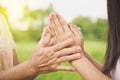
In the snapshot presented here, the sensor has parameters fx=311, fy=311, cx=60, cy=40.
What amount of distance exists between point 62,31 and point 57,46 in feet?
0.25

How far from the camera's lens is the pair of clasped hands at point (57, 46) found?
1430 millimetres

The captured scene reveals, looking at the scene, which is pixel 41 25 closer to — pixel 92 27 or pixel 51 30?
pixel 51 30

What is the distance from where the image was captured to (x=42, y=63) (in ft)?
4.89

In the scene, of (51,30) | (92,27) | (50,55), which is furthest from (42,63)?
(92,27)

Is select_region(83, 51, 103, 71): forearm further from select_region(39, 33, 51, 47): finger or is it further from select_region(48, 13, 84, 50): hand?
select_region(39, 33, 51, 47): finger

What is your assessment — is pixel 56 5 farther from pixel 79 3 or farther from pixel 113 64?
pixel 113 64

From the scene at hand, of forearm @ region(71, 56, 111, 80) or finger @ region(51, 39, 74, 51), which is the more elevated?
finger @ region(51, 39, 74, 51)

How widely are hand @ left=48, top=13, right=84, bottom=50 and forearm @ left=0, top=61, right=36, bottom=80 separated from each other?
0.20 metres

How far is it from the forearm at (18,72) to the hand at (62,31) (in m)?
0.20

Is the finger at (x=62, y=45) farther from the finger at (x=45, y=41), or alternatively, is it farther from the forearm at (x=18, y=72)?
the forearm at (x=18, y=72)

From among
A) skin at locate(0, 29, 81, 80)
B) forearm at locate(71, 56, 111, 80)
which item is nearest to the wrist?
skin at locate(0, 29, 81, 80)

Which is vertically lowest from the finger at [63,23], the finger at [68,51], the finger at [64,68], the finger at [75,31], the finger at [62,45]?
the finger at [64,68]

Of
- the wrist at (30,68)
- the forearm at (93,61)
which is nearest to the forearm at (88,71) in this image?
the forearm at (93,61)

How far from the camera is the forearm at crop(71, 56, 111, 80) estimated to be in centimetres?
136
